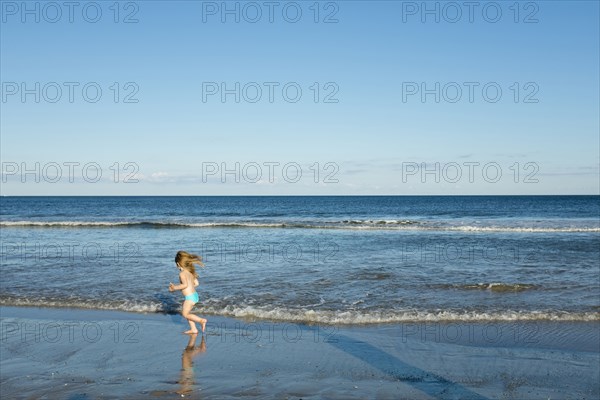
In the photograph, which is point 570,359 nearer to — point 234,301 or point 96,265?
point 234,301

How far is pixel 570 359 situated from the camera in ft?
25.2

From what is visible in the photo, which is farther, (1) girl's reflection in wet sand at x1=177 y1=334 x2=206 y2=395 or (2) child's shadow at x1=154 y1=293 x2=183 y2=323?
(2) child's shadow at x1=154 y1=293 x2=183 y2=323

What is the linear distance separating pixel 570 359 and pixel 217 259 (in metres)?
13.2

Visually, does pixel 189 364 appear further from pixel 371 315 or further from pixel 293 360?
pixel 371 315

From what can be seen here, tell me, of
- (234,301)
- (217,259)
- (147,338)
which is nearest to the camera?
(147,338)

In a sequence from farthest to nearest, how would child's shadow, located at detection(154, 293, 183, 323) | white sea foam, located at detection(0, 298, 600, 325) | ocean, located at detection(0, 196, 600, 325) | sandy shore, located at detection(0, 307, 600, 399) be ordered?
ocean, located at detection(0, 196, 600, 325) < child's shadow, located at detection(154, 293, 183, 323) < white sea foam, located at detection(0, 298, 600, 325) < sandy shore, located at detection(0, 307, 600, 399)

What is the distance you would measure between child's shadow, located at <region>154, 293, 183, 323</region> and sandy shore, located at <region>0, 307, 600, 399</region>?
538 mm

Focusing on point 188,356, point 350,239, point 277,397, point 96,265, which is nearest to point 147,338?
point 188,356

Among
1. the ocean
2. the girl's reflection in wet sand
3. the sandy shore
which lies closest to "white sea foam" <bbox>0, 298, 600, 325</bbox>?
the ocean

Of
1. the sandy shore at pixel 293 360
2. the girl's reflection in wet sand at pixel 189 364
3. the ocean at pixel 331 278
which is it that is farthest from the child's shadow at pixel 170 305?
the girl's reflection in wet sand at pixel 189 364

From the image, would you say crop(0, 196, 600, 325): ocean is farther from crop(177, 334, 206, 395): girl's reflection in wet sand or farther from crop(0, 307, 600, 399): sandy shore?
crop(177, 334, 206, 395): girl's reflection in wet sand

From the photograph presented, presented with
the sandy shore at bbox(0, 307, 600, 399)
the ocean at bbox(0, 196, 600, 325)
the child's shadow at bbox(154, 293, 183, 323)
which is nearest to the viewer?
the sandy shore at bbox(0, 307, 600, 399)

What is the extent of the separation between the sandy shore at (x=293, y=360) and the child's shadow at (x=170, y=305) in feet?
1.76

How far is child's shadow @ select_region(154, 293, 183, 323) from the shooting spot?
10773 mm
